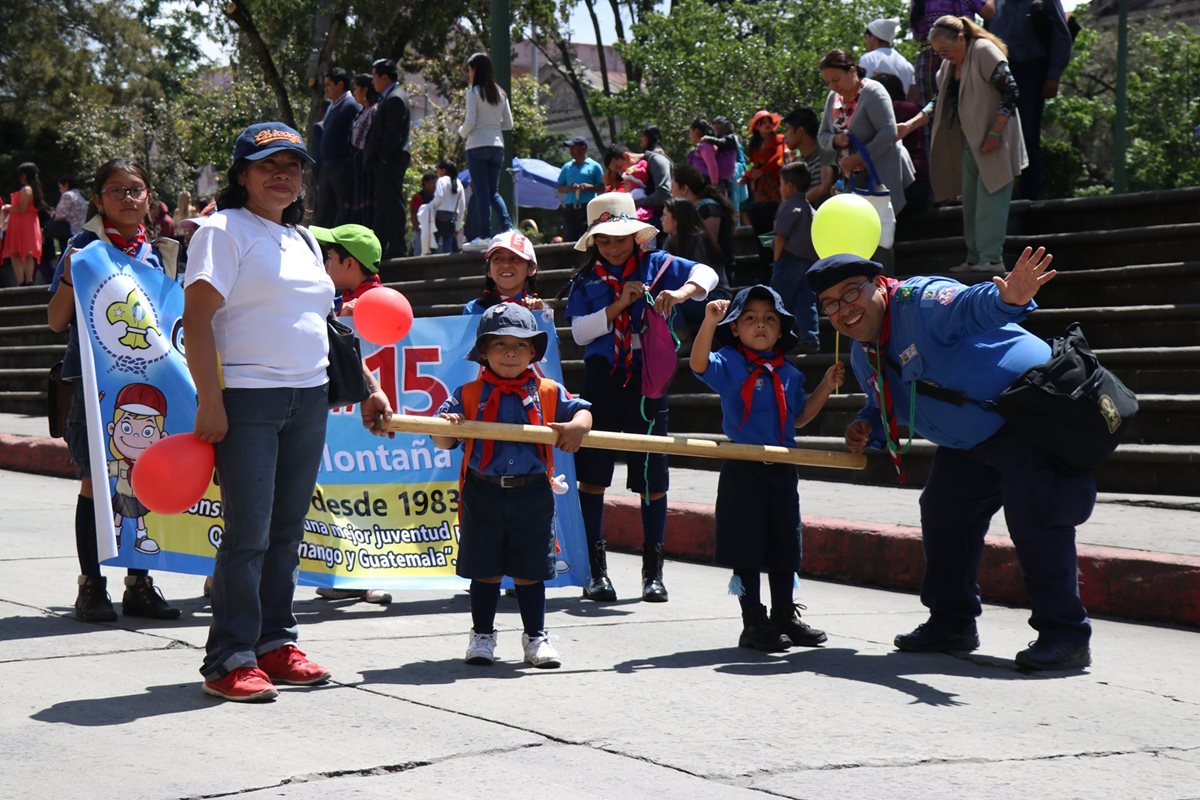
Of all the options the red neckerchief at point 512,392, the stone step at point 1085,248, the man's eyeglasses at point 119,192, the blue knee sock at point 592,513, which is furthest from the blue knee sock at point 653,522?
the stone step at point 1085,248

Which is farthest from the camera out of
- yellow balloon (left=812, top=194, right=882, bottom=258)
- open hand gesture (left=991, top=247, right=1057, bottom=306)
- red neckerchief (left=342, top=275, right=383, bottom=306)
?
red neckerchief (left=342, top=275, right=383, bottom=306)

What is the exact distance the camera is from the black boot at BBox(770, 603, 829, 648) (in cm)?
620

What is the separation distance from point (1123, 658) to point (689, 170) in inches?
268

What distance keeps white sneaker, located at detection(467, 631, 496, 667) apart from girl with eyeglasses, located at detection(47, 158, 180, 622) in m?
1.70

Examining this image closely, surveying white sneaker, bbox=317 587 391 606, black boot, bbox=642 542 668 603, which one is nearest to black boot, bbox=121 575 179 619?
white sneaker, bbox=317 587 391 606

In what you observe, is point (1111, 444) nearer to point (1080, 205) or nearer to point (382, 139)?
point (1080, 205)

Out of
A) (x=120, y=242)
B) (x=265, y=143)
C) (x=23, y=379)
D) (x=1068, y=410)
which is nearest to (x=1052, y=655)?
(x=1068, y=410)

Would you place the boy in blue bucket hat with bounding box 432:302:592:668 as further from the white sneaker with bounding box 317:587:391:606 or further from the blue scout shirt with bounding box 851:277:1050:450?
the white sneaker with bounding box 317:587:391:606

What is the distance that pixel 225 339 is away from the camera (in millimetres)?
4980

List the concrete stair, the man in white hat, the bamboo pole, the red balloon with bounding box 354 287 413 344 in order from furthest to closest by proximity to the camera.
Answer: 1. the man in white hat
2. the concrete stair
3. the red balloon with bounding box 354 287 413 344
4. the bamboo pole

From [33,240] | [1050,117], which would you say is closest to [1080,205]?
[33,240]

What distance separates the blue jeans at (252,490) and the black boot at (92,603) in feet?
5.28

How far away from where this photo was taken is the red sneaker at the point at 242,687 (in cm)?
495

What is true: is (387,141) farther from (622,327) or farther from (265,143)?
(265,143)
